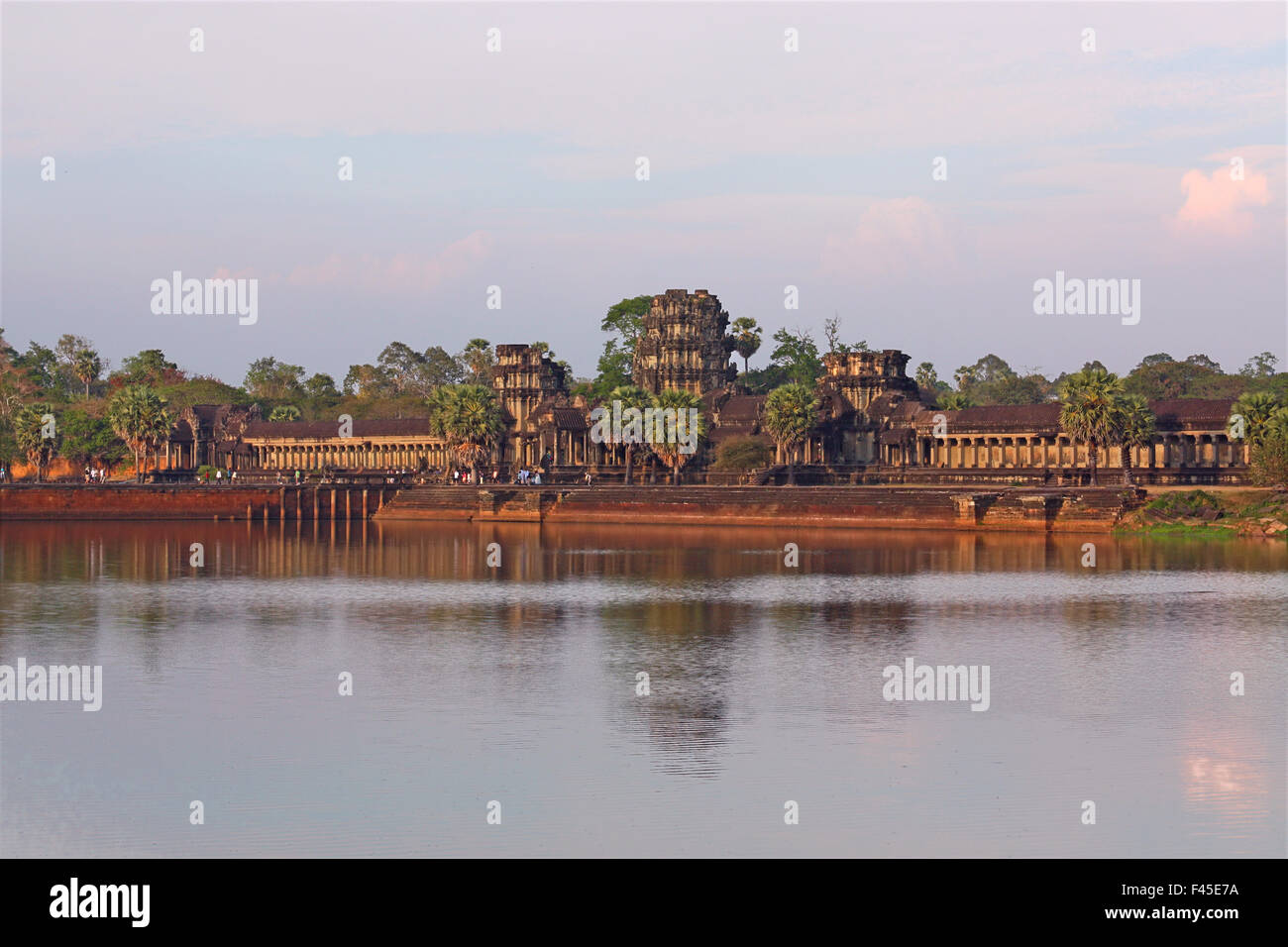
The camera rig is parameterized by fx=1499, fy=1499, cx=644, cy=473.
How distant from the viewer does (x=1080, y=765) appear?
25047 mm

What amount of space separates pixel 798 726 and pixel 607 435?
10015 centimetres

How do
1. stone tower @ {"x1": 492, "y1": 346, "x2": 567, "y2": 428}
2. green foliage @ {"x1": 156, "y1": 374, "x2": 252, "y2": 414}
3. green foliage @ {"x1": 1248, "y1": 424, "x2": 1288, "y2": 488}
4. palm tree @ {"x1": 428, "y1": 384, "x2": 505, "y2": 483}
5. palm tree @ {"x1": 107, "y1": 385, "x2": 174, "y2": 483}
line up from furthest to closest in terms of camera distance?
1. green foliage @ {"x1": 156, "y1": 374, "x2": 252, "y2": 414}
2. stone tower @ {"x1": 492, "y1": 346, "x2": 567, "y2": 428}
3. palm tree @ {"x1": 107, "y1": 385, "x2": 174, "y2": 483}
4. palm tree @ {"x1": 428, "y1": 384, "x2": 505, "y2": 483}
5. green foliage @ {"x1": 1248, "y1": 424, "x2": 1288, "y2": 488}

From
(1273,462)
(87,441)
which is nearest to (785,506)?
(1273,462)

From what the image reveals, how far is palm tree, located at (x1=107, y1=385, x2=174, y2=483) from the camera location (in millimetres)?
125938

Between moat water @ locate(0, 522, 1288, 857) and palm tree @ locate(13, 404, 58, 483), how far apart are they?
270 ft

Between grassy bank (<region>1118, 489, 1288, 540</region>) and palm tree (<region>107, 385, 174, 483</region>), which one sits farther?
palm tree (<region>107, 385, 174, 483</region>)

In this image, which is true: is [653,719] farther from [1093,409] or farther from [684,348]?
[684,348]

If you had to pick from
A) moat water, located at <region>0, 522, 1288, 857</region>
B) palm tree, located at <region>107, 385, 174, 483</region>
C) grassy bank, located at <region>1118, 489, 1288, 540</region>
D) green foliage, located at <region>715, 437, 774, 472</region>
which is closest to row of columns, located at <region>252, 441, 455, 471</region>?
palm tree, located at <region>107, 385, 174, 483</region>

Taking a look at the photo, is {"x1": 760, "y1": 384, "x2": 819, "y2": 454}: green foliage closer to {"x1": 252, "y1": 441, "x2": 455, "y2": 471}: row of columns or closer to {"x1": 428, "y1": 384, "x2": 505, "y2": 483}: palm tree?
{"x1": 428, "y1": 384, "x2": 505, "y2": 483}: palm tree

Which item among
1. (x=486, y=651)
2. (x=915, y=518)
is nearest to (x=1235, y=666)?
(x=486, y=651)

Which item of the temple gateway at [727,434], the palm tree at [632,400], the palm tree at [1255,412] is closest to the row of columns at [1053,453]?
the temple gateway at [727,434]

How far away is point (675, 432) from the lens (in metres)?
118

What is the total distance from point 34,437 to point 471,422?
4205cm

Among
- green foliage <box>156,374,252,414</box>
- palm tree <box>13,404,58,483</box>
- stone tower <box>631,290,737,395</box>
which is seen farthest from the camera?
green foliage <box>156,374,252,414</box>
